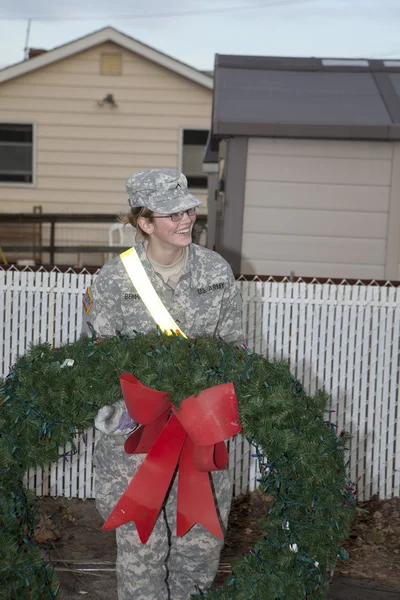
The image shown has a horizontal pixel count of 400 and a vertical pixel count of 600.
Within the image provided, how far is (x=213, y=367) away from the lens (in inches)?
132

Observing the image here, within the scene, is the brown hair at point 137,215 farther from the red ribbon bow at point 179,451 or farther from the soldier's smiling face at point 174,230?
the red ribbon bow at point 179,451

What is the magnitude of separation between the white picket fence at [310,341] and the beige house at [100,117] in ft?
29.7

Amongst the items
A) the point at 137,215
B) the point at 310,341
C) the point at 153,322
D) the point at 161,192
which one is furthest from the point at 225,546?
the point at 161,192

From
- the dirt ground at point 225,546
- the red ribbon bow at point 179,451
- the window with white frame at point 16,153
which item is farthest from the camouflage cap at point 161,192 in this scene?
the window with white frame at point 16,153

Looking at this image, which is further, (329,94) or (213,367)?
(329,94)

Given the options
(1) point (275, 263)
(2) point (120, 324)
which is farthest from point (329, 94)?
(2) point (120, 324)

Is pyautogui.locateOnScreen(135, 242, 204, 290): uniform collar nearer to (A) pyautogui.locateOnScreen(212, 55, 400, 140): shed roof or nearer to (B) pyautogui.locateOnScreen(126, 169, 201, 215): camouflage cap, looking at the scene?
(B) pyautogui.locateOnScreen(126, 169, 201, 215): camouflage cap

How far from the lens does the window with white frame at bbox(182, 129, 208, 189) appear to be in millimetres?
15445

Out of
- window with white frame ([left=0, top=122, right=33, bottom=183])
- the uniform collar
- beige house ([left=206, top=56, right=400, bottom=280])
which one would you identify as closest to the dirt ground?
the uniform collar

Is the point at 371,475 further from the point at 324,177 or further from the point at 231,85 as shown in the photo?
the point at 231,85

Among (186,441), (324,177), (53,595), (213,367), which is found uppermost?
(324,177)

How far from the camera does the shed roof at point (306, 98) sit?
24.3ft

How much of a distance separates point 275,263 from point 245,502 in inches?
92.9

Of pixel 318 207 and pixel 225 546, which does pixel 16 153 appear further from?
pixel 225 546
